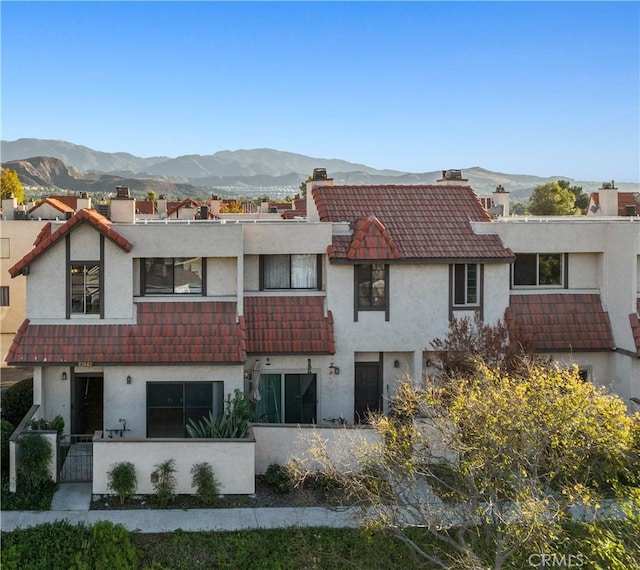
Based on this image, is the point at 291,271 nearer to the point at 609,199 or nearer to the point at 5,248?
the point at 609,199

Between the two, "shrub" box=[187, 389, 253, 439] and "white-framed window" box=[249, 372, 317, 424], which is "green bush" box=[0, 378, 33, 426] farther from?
"white-framed window" box=[249, 372, 317, 424]

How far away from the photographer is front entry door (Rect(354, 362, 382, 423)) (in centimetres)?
2453

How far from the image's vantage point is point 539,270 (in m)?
25.7

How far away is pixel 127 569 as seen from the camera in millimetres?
15586

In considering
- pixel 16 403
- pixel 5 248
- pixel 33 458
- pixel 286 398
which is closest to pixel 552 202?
pixel 5 248

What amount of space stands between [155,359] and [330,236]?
23.1 ft

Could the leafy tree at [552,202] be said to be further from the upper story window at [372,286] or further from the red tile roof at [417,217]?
the upper story window at [372,286]

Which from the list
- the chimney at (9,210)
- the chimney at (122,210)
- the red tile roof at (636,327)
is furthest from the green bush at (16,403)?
the chimney at (9,210)

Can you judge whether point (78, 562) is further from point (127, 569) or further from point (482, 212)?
point (482, 212)

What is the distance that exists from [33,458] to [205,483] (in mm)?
4638

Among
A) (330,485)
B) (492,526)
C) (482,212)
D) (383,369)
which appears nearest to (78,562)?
(330,485)

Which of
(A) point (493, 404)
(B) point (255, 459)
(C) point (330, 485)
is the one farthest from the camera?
(B) point (255, 459)

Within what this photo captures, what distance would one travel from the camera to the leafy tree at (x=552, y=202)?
8612cm

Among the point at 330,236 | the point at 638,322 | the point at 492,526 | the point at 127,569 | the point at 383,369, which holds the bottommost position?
the point at 127,569
